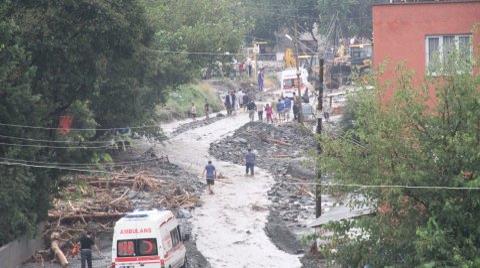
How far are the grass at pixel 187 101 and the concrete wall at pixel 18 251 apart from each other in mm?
27776

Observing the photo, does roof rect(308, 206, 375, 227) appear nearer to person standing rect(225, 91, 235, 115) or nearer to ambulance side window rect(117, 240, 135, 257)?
ambulance side window rect(117, 240, 135, 257)

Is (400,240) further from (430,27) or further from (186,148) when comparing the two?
(186,148)

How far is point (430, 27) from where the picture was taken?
2502 cm

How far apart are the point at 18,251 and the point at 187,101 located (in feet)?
122

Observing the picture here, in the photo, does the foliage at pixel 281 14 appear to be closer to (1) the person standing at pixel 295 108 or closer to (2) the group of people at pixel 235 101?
(2) the group of people at pixel 235 101

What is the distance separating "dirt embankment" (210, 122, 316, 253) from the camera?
35.0 meters

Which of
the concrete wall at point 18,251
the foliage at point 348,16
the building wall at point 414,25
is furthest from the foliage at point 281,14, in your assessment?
the building wall at point 414,25

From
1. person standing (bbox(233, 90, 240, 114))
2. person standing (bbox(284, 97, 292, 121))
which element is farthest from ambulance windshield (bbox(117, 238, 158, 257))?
person standing (bbox(233, 90, 240, 114))

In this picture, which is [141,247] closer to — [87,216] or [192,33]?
[87,216]

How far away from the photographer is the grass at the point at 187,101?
199 feet

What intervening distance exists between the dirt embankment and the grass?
20.3 feet

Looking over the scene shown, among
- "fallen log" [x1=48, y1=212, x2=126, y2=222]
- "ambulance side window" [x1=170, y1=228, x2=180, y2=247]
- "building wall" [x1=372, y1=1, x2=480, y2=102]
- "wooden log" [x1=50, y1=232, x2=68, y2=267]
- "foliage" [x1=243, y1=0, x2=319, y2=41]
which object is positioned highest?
"foliage" [x1=243, y1=0, x2=319, y2=41]

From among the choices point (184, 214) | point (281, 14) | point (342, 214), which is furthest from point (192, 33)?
point (281, 14)

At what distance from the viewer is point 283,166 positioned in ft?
159
